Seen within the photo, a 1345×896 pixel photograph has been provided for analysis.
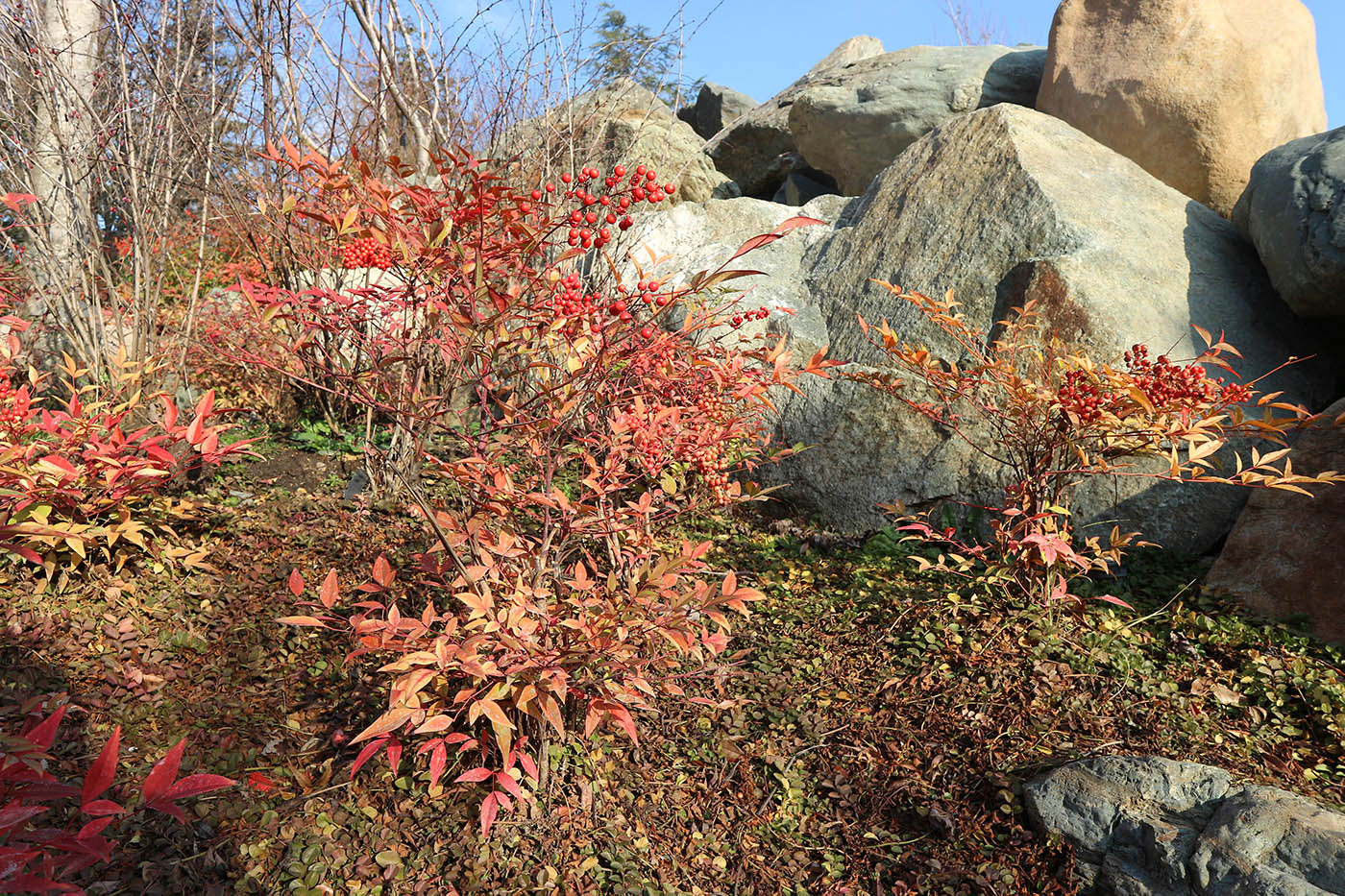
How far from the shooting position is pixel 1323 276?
3.32m

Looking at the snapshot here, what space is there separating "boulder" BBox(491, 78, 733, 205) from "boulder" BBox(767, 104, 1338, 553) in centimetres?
146

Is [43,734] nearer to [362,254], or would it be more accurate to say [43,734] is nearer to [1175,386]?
[362,254]

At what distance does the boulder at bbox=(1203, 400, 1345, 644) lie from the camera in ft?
9.21

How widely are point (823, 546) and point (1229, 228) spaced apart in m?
2.75

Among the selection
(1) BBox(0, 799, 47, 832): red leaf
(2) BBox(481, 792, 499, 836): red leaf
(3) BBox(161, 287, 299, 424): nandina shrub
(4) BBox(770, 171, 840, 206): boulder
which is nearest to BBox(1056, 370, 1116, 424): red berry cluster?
(2) BBox(481, 792, 499, 836): red leaf

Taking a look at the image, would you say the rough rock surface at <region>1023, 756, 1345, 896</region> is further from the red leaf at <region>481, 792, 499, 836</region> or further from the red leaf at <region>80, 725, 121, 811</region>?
the red leaf at <region>80, 725, 121, 811</region>

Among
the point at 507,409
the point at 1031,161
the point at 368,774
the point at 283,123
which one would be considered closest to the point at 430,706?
the point at 368,774

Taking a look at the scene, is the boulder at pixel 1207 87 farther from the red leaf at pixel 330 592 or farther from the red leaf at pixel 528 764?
the red leaf at pixel 330 592

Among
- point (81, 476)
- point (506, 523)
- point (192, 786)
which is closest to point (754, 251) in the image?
point (506, 523)

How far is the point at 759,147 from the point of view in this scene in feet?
28.8

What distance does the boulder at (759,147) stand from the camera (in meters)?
8.48

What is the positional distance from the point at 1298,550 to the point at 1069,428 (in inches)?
41.5

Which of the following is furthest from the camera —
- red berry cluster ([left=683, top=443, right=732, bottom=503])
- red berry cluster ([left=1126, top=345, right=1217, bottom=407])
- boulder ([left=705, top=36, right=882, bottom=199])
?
boulder ([left=705, top=36, right=882, bottom=199])

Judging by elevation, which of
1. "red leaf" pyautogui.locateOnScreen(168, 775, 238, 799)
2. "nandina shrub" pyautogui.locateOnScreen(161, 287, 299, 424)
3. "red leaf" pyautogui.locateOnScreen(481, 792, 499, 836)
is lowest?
"red leaf" pyautogui.locateOnScreen(481, 792, 499, 836)
